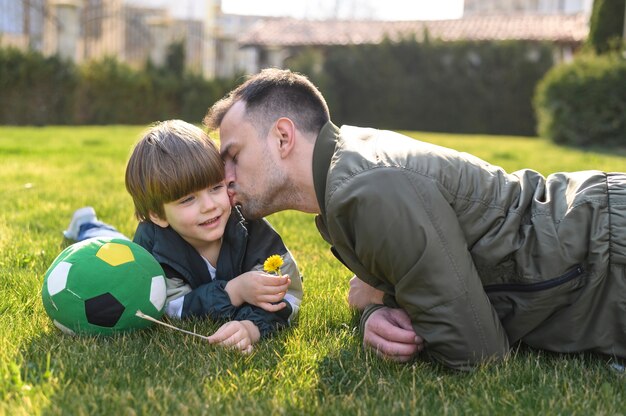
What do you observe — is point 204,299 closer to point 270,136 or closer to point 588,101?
point 270,136

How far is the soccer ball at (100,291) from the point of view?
2645 millimetres

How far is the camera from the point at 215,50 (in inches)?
1157

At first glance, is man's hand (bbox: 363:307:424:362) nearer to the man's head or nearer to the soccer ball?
the man's head

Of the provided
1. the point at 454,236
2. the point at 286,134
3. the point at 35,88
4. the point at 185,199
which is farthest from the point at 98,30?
the point at 454,236

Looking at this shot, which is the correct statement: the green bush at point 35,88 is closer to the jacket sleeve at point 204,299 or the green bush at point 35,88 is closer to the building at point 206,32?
the building at point 206,32

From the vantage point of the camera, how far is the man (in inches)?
→ 89.7

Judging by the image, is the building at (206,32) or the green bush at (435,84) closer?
the building at (206,32)

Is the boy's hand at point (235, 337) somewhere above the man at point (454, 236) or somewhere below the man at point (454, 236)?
below

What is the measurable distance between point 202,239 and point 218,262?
15cm

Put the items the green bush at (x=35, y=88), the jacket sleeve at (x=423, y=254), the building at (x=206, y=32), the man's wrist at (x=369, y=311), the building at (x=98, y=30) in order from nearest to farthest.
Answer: the jacket sleeve at (x=423, y=254), the man's wrist at (x=369, y=311), the green bush at (x=35, y=88), the building at (x=98, y=30), the building at (x=206, y=32)

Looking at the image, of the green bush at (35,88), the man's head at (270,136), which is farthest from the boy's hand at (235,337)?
the green bush at (35,88)

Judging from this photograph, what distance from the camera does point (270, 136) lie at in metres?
2.77

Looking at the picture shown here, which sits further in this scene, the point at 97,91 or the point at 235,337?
the point at 97,91

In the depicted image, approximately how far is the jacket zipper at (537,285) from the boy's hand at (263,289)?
2.70 feet
